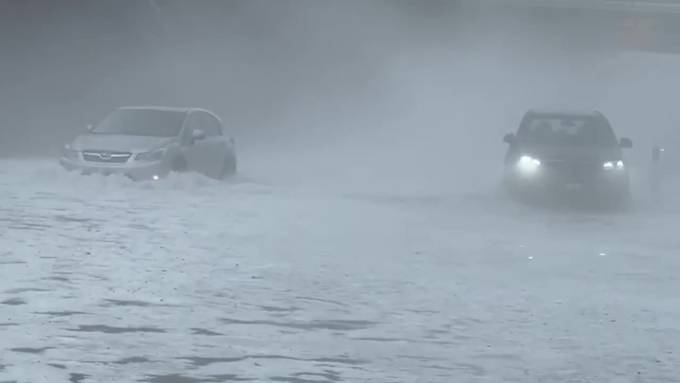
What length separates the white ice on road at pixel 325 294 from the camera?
8.73m

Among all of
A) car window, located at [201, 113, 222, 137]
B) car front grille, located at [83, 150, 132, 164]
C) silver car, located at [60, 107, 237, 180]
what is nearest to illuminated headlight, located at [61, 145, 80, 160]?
silver car, located at [60, 107, 237, 180]

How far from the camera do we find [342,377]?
27.3ft

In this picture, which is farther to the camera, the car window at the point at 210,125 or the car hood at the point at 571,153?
the car window at the point at 210,125

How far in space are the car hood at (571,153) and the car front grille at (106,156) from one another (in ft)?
21.5

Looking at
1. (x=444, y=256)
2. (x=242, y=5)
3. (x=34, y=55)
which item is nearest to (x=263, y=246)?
(x=444, y=256)

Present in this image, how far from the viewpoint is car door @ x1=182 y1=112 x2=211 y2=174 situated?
23.6 m

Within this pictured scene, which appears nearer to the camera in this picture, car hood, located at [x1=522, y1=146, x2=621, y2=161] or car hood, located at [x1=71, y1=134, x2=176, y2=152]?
car hood, located at [x1=71, y1=134, x2=176, y2=152]

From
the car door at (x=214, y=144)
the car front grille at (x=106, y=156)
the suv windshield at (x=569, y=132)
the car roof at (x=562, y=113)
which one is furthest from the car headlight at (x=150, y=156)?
the car roof at (x=562, y=113)

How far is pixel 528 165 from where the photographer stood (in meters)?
22.9

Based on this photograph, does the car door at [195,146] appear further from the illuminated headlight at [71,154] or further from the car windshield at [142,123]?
the illuminated headlight at [71,154]

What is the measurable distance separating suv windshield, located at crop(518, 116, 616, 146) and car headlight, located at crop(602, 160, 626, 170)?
1.95 ft

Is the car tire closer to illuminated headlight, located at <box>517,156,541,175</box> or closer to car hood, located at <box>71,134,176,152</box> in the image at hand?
car hood, located at <box>71,134,176,152</box>

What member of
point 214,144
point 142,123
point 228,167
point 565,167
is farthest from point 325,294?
point 228,167

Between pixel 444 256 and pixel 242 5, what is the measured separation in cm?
3553
